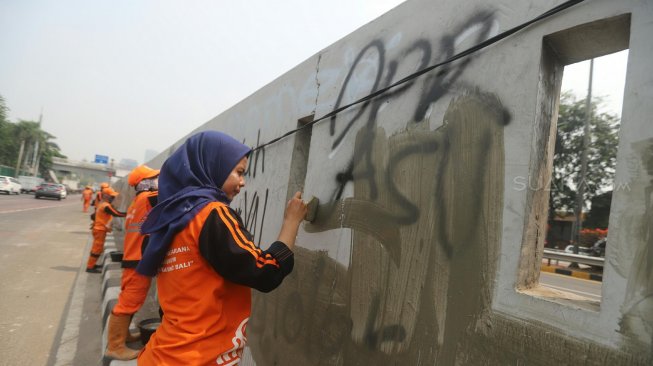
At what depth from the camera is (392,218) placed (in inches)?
72.7

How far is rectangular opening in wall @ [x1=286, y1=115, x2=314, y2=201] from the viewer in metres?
2.92

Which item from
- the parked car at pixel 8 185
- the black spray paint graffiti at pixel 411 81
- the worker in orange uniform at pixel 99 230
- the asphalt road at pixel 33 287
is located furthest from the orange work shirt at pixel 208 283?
the parked car at pixel 8 185

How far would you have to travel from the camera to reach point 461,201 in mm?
1532

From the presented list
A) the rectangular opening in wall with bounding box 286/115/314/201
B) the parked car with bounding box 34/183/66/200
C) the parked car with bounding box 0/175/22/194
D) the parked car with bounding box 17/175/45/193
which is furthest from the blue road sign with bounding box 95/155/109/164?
the rectangular opening in wall with bounding box 286/115/314/201

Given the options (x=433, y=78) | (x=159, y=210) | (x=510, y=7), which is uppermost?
(x=510, y=7)

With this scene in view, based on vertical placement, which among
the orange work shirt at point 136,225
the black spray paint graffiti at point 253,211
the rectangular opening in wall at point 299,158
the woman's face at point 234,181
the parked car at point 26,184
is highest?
the rectangular opening in wall at point 299,158

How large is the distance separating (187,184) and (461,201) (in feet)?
3.99

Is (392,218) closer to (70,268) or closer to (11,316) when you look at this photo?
(11,316)

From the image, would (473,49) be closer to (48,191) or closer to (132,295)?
(132,295)

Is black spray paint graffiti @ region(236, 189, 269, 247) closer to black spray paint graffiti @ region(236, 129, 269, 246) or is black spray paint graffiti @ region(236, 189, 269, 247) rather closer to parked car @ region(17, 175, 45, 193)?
black spray paint graffiti @ region(236, 129, 269, 246)

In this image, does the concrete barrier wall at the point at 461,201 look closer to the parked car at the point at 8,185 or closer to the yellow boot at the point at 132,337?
the yellow boot at the point at 132,337

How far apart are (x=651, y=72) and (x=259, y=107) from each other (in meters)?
3.23

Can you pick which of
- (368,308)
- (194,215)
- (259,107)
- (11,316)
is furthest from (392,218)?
(11,316)

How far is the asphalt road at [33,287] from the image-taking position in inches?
152
